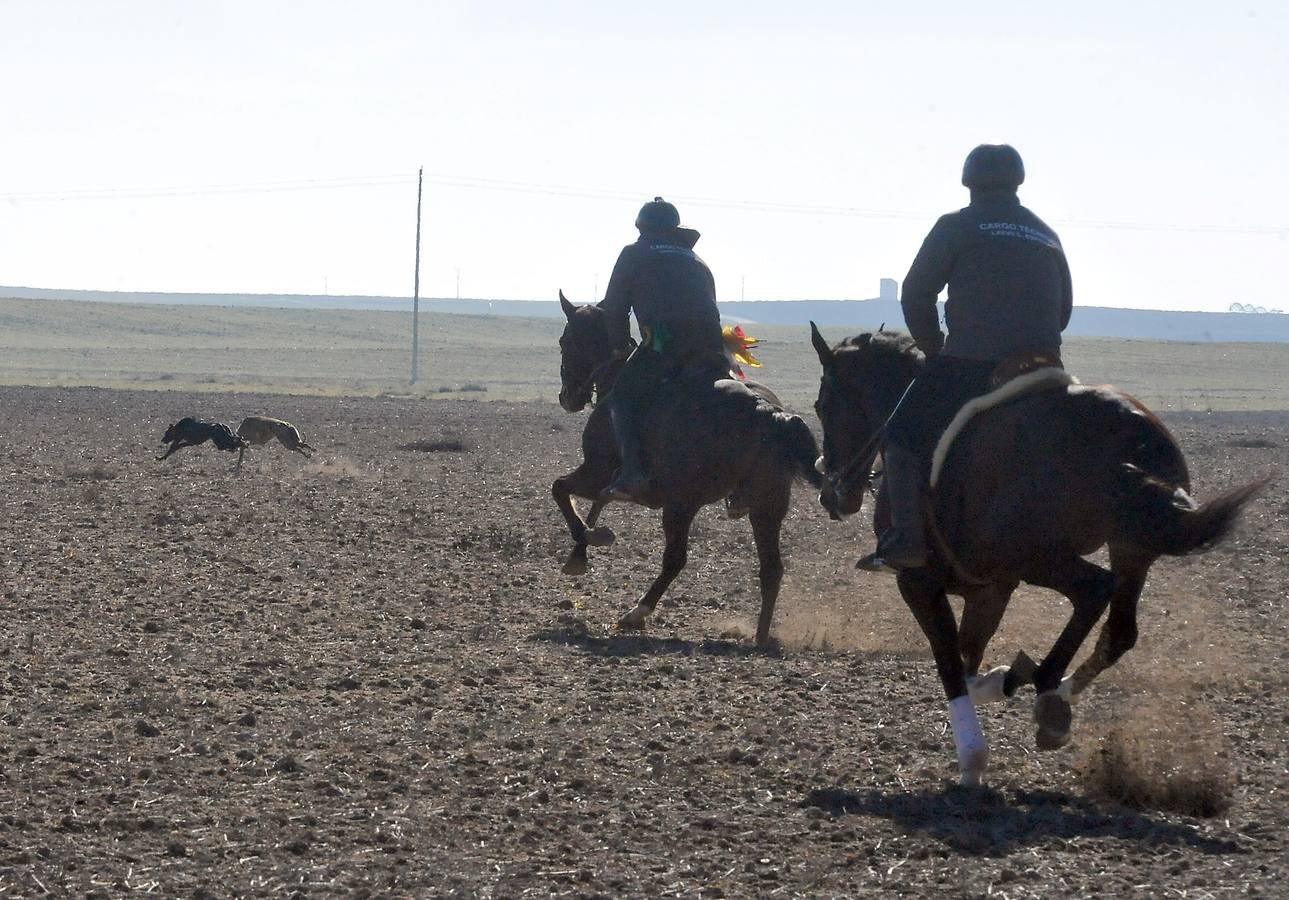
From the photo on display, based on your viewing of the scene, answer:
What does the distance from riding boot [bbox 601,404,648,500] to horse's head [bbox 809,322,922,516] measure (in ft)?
8.35

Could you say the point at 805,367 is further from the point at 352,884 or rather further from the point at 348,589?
the point at 352,884

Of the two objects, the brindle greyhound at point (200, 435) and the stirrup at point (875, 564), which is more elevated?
the stirrup at point (875, 564)

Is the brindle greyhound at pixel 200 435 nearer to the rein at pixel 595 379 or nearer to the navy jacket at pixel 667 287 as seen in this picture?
the rein at pixel 595 379

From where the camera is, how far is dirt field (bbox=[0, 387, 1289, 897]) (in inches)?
206

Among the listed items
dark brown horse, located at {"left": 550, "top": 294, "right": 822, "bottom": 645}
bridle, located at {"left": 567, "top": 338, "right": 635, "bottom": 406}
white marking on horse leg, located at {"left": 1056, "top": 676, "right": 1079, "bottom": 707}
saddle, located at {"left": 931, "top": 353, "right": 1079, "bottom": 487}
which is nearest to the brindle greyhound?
bridle, located at {"left": 567, "top": 338, "right": 635, "bottom": 406}

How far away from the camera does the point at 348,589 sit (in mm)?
11375

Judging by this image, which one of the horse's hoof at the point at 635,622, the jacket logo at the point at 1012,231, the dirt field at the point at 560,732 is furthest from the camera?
the horse's hoof at the point at 635,622

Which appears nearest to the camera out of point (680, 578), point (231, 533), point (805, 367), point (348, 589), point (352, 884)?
point (352, 884)

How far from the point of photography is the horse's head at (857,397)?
24.6 ft

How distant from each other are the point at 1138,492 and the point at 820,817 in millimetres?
1557

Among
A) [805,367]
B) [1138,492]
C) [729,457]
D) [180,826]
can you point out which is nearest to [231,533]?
[729,457]

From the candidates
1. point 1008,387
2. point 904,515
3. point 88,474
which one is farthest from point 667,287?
point 88,474

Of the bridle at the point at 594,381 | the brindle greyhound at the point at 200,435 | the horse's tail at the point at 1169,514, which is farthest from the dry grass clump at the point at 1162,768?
the brindle greyhound at the point at 200,435

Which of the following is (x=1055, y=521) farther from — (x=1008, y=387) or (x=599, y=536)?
(x=599, y=536)
